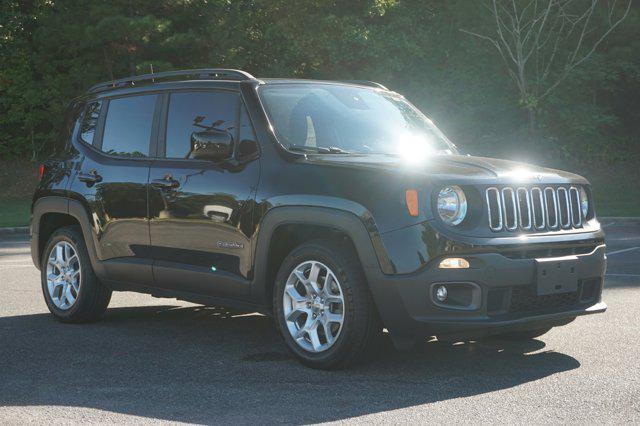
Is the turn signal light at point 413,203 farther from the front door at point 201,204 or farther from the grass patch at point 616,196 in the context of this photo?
the grass patch at point 616,196

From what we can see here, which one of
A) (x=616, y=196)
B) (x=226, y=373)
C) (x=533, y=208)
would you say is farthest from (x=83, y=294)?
(x=616, y=196)

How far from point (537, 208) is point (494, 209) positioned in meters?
0.41

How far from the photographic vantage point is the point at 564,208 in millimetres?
6844

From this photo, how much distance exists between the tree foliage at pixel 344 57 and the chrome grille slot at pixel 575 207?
26.1m

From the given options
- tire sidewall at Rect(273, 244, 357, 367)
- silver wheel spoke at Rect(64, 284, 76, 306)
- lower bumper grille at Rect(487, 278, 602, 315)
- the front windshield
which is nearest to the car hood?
the front windshield

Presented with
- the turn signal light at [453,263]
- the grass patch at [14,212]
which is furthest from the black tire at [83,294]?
the grass patch at [14,212]

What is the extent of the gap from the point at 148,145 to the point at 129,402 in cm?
271

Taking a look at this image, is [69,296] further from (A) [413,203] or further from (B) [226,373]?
(A) [413,203]

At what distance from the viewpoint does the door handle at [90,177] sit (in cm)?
834

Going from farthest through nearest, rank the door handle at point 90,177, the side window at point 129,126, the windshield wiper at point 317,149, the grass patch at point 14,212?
the grass patch at point 14,212, the door handle at point 90,177, the side window at point 129,126, the windshield wiper at point 317,149

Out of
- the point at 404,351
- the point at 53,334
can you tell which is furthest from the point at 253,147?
the point at 53,334

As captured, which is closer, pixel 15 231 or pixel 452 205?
pixel 452 205

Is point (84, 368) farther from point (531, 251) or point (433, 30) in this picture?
point (433, 30)

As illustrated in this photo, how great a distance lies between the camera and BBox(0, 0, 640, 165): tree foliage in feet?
116
